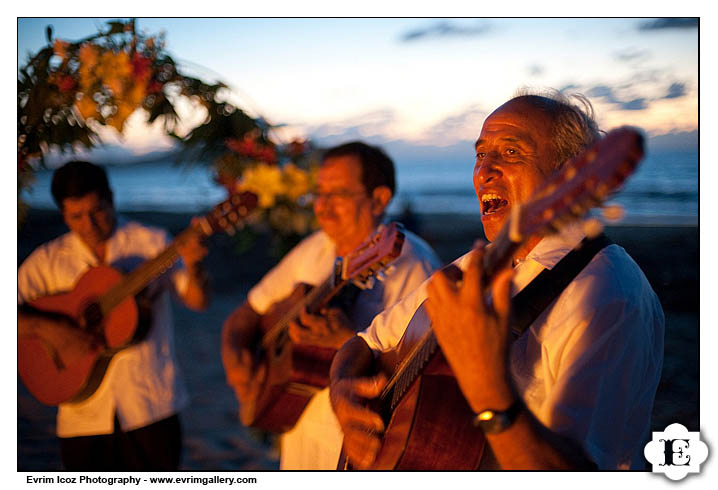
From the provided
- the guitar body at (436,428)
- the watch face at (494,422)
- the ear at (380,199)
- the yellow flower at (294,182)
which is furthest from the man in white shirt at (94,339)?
the watch face at (494,422)

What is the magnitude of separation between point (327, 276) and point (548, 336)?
5.64 feet

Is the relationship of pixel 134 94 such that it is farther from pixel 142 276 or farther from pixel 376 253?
pixel 376 253

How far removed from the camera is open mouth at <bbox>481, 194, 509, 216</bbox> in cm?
176

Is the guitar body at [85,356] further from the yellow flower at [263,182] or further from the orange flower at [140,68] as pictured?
the orange flower at [140,68]

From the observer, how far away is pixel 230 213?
3.35 metres

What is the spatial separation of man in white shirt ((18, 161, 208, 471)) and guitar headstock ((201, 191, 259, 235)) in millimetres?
109

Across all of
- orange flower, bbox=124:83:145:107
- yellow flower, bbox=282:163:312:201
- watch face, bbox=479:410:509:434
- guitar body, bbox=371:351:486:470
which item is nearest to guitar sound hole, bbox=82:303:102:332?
orange flower, bbox=124:83:145:107

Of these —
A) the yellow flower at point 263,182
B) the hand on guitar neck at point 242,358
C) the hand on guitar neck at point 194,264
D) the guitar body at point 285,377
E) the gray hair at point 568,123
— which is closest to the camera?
the gray hair at point 568,123

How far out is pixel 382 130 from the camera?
274 inches

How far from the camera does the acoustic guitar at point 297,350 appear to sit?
235 centimetres

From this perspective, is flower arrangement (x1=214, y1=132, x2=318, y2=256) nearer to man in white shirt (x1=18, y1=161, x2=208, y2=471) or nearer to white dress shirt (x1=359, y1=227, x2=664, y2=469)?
man in white shirt (x1=18, y1=161, x2=208, y2=471)
